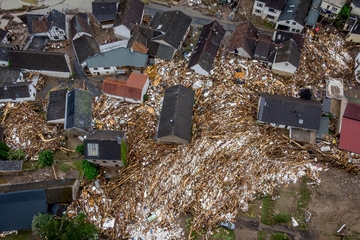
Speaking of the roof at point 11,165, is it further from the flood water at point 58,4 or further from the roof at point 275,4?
the roof at point 275,4

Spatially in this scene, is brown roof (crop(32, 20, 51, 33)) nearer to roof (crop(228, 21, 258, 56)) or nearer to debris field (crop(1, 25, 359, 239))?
debris field (crop(1, 25, 359, 239))

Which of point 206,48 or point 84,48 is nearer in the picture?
point 206,48

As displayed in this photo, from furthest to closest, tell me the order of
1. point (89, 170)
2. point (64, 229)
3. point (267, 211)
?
point (89, 170) → point (267, 211) → point (64, 229)

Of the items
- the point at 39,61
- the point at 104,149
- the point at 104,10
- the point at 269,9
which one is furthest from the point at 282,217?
the point at 104,10

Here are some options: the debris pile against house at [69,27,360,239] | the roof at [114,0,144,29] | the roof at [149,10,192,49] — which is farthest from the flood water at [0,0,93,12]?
the debris pile against house at [69,27,360,239]

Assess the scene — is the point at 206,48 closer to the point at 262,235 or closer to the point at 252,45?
the point at 252,45

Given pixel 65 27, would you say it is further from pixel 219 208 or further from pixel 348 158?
pixel 348 158
